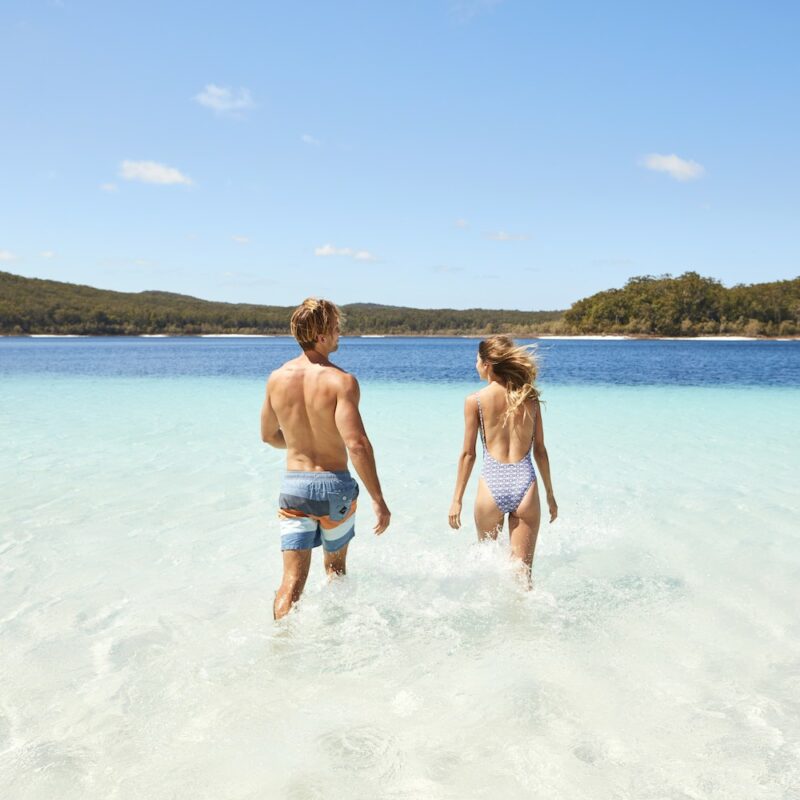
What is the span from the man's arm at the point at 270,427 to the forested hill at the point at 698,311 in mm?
144811

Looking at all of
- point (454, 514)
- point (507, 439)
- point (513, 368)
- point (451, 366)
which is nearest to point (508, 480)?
point (507, 439)

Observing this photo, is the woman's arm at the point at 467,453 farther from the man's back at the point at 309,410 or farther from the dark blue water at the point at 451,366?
the man's back at the point at 309,410

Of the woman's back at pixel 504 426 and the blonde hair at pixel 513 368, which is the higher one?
the blonde hair at pixel 513 368

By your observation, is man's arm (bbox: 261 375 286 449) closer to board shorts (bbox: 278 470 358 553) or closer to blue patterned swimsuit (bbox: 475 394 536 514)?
board shorts (bbox: 278 470 358 553)

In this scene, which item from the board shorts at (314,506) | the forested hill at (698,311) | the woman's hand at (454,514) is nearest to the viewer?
the board shorts at (314,506)

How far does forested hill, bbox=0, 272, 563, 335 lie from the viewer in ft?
486

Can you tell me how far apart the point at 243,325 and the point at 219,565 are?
173m

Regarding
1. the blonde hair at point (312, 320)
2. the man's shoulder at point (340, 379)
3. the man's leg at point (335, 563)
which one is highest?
the blonde hair at point (312, 320)

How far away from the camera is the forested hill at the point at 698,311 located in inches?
5315

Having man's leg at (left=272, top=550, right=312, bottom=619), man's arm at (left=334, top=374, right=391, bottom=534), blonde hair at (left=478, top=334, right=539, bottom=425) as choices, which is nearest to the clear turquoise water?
Result: man's leg at (left=272, top=550, right=312, bottom=619)

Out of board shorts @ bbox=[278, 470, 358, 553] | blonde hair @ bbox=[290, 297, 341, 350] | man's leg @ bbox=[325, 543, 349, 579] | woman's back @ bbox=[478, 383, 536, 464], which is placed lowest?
man's leg @ bbox=[325, 543, 349, 579]

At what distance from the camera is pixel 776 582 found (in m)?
5.08

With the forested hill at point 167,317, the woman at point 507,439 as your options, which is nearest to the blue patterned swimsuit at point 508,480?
the woman at point 507,439

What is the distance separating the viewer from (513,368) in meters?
4.17
